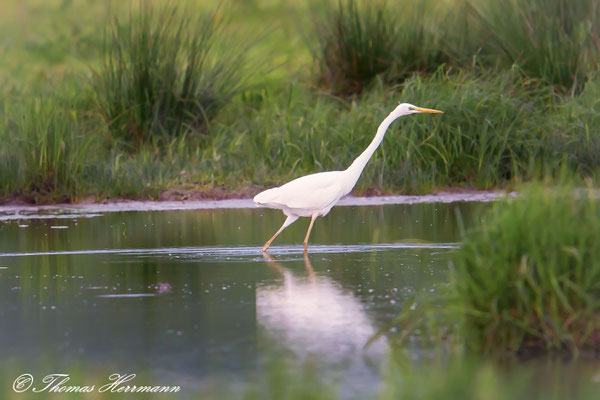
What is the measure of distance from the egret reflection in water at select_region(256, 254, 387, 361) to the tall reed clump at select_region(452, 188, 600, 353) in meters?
0.53

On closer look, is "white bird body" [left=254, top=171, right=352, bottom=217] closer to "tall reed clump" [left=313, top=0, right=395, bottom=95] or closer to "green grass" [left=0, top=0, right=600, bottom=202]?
"green grass" [left=0, top=0, right=600, bottom=202]

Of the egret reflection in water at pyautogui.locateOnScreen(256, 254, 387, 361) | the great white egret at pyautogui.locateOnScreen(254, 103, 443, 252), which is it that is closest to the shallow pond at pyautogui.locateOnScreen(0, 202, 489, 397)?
the egret reflection in water at pyautogui.locateOnScreen(256, 254, 387, 361)

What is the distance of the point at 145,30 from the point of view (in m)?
13.5

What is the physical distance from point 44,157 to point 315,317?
6214 millimetres

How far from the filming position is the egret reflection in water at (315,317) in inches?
214

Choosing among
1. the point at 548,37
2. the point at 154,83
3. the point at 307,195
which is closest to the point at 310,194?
the point at 307,195

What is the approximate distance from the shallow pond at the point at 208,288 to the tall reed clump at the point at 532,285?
531 millimetres

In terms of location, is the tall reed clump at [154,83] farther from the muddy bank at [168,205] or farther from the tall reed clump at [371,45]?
the muddy bank at [168,205]

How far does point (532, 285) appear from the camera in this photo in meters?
5.08

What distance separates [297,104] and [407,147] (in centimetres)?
318

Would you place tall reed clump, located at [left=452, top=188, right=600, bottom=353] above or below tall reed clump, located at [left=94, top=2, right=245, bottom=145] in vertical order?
below

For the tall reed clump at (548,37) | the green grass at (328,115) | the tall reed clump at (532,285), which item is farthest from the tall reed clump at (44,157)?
the tall reed clump at (532,285)

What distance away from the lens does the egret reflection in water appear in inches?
214

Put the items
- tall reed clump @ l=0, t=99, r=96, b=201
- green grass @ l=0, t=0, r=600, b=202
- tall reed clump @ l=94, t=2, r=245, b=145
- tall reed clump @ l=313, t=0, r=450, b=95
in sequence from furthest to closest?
tall reed clump @ l=313, t=0, r=450, b=95 → tall reed clump @ l=94, t=2, r=245, b=145 → green grass @ l=0, t=0, r=600, b=202 → tall reed clump @ l=0, t=99, r=96, b=201
